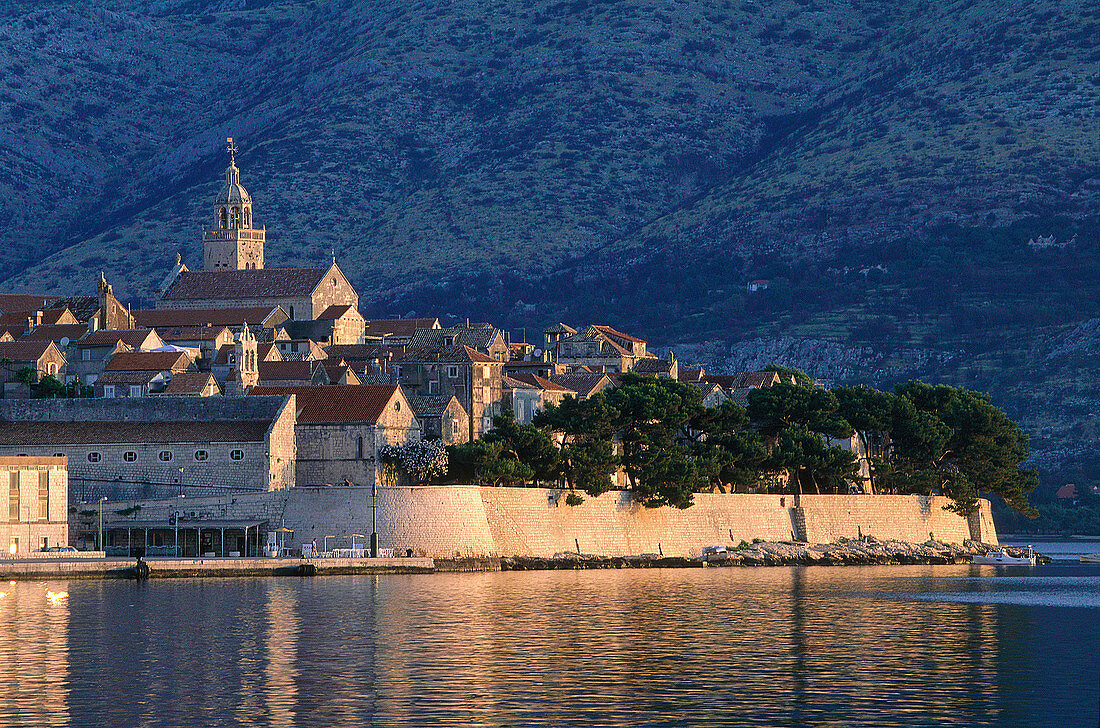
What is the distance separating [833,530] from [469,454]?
95.8 ft

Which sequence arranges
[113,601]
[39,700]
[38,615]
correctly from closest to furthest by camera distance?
[39,700] → [38,615] → [113,601]

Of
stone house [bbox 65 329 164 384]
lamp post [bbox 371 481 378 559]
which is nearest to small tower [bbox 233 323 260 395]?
stone house [bbox 65 329 164 384]

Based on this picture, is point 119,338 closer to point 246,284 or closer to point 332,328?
point 332,328

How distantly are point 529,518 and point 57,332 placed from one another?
1867 inches

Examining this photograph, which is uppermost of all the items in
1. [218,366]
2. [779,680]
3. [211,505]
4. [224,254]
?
[224,254]

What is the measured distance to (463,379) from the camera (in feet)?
369

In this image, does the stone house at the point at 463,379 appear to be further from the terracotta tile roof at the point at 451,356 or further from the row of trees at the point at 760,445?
the row of trees at the point at 760,445

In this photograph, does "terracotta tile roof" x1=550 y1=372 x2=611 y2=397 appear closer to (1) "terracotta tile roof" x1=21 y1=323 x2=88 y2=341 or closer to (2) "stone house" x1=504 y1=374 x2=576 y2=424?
(2) "stone house" x1=504 y1=374 x2=576 y2=424

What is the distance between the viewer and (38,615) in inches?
2504

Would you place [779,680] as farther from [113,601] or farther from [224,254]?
[224,254]


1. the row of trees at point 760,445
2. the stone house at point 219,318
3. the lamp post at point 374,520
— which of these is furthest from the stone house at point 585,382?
the lamp post at point 374,520

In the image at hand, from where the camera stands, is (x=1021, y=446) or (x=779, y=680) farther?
(x=1021, y=446)

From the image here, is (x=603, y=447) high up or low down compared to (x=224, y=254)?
down

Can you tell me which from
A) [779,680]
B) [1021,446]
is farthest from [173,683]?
[1021,446]
